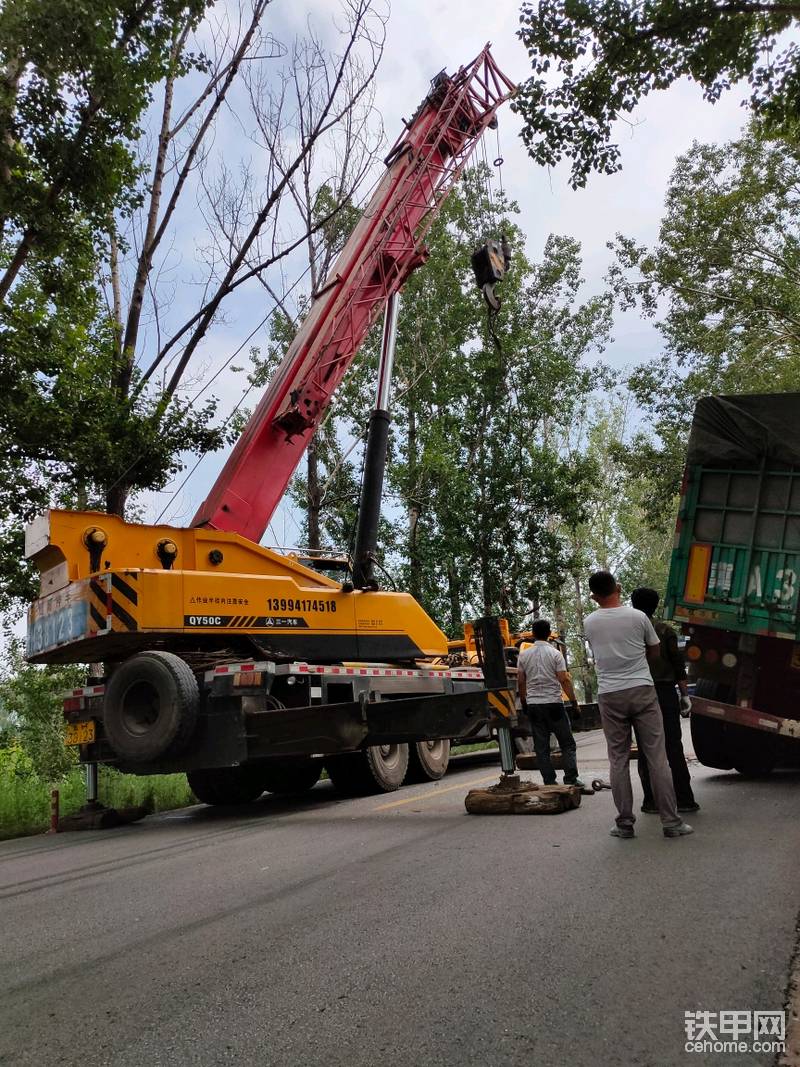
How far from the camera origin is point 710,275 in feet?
87.1

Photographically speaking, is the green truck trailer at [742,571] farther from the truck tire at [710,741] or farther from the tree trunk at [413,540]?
the tree trunk at [413,540]

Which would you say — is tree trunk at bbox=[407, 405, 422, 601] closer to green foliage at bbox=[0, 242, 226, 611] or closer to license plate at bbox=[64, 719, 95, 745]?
green foliage at bbox=[0, 242, 226, 611]

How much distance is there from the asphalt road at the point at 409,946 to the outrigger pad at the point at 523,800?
1.21ft

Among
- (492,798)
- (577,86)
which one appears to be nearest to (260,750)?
(492,798)

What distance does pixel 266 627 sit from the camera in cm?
907

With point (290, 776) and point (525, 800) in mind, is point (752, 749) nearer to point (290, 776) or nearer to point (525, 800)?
point (525, 800)

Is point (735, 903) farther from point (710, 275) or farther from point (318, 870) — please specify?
point (710, 275)

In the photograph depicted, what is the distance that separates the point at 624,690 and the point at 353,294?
6.55 metres

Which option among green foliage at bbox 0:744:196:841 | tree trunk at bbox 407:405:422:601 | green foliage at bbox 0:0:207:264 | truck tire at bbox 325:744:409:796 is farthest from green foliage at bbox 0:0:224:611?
→ tree trunk at bbox 407:405:422:601

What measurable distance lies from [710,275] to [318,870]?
25.0m

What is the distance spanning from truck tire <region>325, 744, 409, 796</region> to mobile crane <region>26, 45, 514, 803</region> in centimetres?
2

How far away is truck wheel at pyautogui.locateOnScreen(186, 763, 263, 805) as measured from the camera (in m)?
10.7

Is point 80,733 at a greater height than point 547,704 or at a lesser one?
lesser

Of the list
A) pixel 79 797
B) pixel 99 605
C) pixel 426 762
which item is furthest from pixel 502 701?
pixel 79 797
